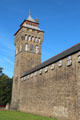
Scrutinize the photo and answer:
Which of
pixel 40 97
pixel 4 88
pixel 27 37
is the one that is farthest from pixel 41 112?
pixel 4 88

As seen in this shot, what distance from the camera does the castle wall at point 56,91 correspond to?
50.1ft

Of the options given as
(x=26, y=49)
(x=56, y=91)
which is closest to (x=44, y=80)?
(x=56, y=91)

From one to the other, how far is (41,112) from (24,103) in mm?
7746

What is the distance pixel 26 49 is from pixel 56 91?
18538 millimetres

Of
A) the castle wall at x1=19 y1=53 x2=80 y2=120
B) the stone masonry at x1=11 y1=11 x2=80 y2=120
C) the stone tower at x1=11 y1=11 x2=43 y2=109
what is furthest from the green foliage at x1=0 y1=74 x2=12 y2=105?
the castle wall at x1=19 y1=53 x2=80 y2=120

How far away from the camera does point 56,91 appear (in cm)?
1848

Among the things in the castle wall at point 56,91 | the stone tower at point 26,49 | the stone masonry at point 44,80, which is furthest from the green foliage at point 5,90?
the castle wall at point 56,91

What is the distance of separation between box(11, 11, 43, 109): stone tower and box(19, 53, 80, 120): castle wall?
655cm

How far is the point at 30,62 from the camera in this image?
34.7m

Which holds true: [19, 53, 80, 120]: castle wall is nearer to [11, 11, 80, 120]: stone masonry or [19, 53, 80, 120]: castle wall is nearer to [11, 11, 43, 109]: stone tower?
[11, 11, 80, 120]: stone masonry

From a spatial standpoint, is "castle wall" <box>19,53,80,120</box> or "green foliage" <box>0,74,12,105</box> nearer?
"castle wall" <box>19,53,80,120</box>

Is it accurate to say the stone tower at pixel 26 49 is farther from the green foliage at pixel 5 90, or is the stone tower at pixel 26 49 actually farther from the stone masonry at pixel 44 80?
the green foliage at pixel 5 90

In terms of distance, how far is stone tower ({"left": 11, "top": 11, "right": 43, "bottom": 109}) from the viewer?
3400 cm

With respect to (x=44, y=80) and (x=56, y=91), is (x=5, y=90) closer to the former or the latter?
(x=44, y=80)
